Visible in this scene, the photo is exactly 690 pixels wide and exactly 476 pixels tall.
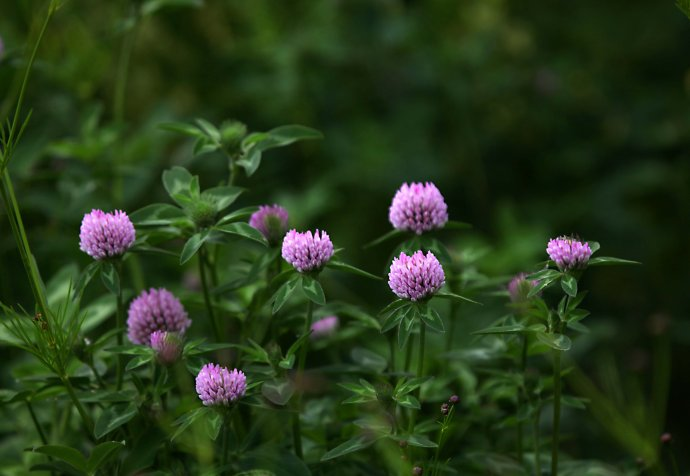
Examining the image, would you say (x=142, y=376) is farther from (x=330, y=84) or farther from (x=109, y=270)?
(x=330, y=84)

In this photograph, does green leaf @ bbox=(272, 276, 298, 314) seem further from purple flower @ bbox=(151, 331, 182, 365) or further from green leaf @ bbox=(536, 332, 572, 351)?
green leaf @ bbox=(536, 332, 572, 351)

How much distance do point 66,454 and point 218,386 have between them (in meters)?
0.18

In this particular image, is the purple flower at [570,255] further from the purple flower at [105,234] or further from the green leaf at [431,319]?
the purple flower at [105,234]

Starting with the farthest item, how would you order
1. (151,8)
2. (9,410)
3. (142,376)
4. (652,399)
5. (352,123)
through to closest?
1. (352,123)
2. (652,399)
3. (151,8)
4. (9,410)
5. (142,376)

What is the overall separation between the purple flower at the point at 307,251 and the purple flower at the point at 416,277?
3.2 inches

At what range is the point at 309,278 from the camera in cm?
101

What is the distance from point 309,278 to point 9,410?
65 cm

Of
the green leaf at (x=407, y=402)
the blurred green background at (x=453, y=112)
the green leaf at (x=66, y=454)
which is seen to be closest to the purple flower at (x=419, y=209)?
the green leaf at (x=407, y=402)

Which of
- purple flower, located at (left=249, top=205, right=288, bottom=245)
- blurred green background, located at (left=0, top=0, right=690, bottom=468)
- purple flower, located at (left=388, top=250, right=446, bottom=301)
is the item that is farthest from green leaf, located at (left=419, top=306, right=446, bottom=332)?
blurred green background, located at (left=0, top=0, right=690, bottom=468)

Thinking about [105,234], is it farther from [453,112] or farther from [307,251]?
[453,112]

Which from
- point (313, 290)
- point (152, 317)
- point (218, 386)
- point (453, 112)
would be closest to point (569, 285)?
point (313, 290)

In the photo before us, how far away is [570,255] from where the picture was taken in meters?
0.97

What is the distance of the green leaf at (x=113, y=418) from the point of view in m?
0.98

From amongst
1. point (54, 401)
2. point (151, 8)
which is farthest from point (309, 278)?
point (151, 8)
